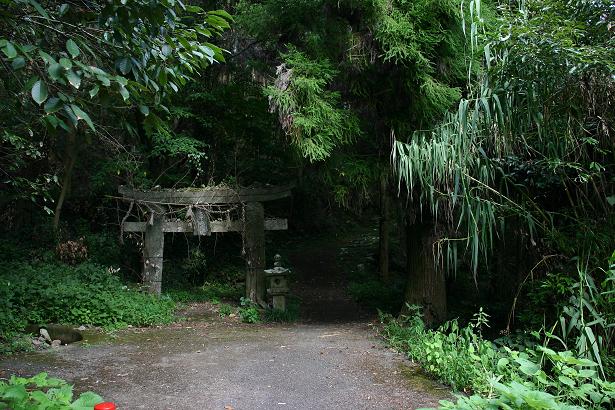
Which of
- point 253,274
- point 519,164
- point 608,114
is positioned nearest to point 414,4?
point 519,164

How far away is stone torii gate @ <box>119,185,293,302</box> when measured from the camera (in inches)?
326

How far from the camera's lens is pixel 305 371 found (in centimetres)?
455

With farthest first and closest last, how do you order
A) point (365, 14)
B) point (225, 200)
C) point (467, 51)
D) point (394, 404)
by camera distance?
point (225, 200) → point (365, 14) → point (467, 51) → point (394, 404)

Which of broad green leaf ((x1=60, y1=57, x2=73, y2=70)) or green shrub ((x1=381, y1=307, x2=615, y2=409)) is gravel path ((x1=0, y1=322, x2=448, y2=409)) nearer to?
green shrub ((x1=381, y1=307, x2=615, y2=409))

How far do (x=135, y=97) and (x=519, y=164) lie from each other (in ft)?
11.6

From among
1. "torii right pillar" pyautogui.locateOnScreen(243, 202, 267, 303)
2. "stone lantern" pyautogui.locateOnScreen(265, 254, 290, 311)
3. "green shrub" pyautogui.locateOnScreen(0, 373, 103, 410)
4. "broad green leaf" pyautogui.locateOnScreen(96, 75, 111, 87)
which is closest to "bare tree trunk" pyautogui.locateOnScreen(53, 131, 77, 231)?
"torii right pillar" pyautogui.locateOnScreen(243, 202, 267, 303)

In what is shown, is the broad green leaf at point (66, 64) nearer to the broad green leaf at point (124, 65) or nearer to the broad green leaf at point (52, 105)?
the broad green leaf at point (52, 105)

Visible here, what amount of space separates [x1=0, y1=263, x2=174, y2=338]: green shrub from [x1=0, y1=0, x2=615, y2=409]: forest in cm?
3

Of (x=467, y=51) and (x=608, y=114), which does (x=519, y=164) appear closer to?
(x=608, y=114)

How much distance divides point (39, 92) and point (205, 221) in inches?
253

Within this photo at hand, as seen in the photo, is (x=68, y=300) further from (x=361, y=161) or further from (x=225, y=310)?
(x=361, y=161)

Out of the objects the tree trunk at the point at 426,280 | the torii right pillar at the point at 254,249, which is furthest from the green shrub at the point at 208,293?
the tree trunk at the point at 426,280

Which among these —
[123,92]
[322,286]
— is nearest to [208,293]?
[322,286]

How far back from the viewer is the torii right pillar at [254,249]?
8359 millimetres
